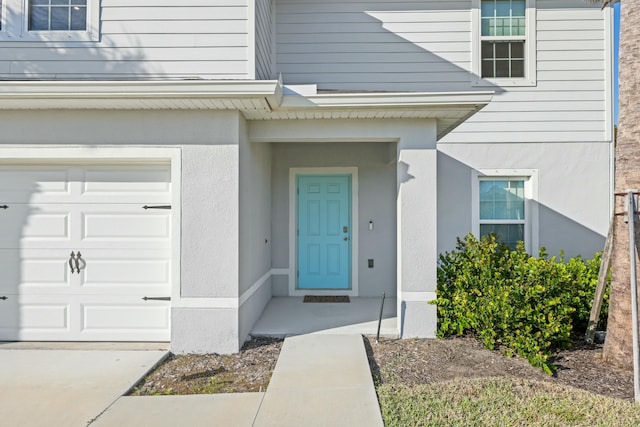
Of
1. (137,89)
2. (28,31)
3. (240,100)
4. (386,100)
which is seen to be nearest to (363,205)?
(386,100)

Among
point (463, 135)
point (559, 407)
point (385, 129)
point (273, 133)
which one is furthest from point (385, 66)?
point (559, 407)

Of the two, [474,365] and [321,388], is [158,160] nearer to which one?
[321,388]

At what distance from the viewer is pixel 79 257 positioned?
4.72m

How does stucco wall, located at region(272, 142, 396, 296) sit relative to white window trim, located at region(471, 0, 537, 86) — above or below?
below

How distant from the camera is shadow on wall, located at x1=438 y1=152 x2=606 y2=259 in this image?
672 cm

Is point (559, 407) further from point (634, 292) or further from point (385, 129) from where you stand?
point (385, 129)

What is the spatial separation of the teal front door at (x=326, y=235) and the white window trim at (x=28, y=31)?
3.80m

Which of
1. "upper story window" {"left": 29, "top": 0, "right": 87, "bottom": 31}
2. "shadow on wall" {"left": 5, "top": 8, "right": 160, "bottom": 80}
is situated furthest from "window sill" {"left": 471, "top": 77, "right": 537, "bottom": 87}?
"upper story window" {"left": 29, "top": 0, "right": 87, "bottom": 31}

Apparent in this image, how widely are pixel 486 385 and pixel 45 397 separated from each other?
3860 mm

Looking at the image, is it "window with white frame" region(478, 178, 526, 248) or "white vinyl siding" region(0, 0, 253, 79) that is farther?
"window with white frame" region(478, 178, 526, 248)

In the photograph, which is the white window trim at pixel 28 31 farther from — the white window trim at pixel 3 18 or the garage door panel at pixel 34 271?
the garage door panel at pixel 34 271

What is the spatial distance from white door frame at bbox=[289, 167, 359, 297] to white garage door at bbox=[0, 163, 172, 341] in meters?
2.78

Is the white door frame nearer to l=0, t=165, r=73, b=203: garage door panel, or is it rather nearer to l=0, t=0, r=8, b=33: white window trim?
l=0, t=165, r=73, b=203: garage door panel

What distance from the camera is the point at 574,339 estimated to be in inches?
193
